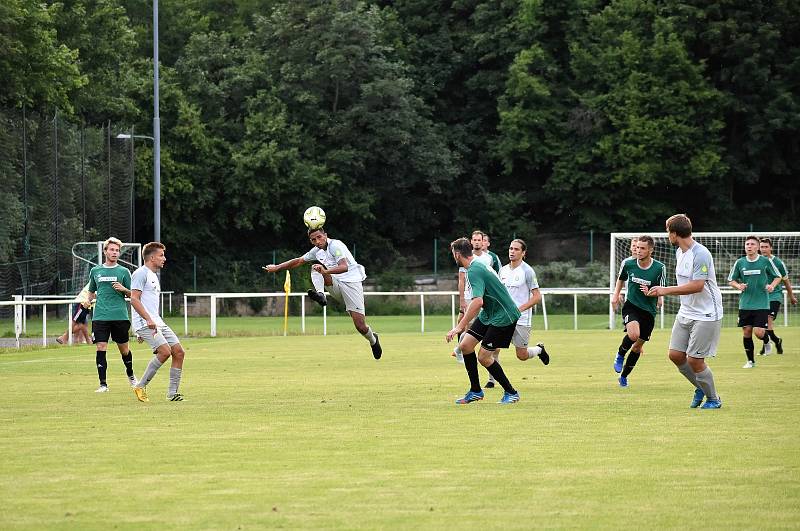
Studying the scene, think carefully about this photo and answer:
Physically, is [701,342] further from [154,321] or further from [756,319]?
[756,319]

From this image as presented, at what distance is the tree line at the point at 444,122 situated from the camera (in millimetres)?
56312

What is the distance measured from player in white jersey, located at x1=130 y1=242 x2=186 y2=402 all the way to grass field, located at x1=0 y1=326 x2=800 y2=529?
12.0 inches

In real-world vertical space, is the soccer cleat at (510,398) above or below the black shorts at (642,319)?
below

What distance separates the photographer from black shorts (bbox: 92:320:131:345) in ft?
54.7

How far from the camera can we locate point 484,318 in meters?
14.3

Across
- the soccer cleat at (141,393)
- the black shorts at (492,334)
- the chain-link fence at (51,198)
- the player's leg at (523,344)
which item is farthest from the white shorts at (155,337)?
the chain-link fence at (51,198)

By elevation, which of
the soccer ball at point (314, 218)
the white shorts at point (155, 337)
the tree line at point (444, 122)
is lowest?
the white shorts at point (155, 337)

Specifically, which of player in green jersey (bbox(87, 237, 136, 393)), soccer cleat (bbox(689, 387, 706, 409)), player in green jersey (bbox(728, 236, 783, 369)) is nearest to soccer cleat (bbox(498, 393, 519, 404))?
soccer cleat (bbox(689, 387, 706, 409))

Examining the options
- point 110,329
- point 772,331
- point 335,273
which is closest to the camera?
point 110,329

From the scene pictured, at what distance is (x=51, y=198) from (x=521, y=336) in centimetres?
2529

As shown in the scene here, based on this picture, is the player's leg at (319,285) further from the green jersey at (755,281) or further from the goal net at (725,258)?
the goal net at (725,258)

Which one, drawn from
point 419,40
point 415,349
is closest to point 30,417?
point 415,349

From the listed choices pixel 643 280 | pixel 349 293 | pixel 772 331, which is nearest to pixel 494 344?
pixel 643 280

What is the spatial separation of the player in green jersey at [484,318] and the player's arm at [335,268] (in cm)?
479
